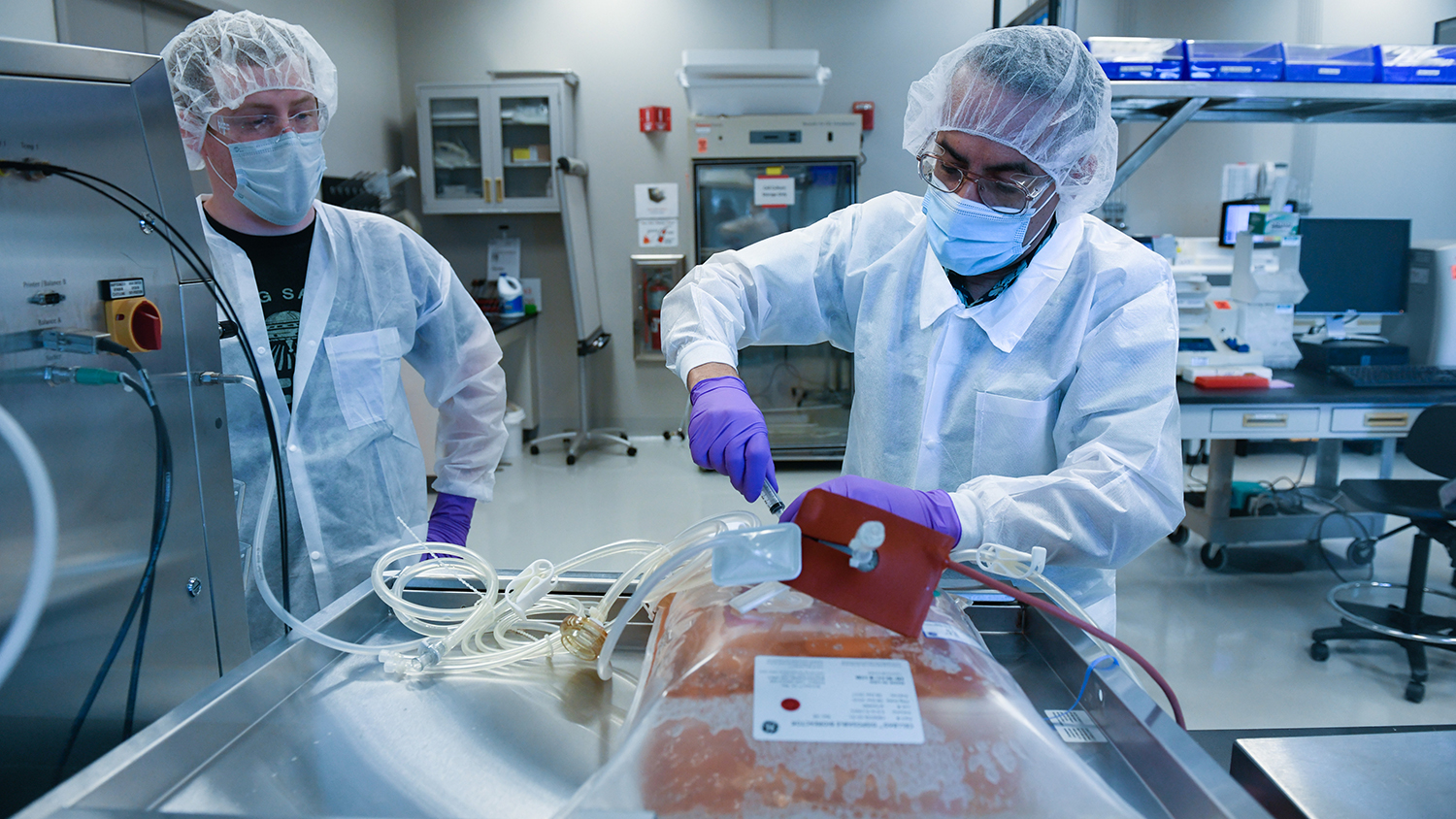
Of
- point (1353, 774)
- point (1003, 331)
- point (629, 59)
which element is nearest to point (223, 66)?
point (1003, 331)

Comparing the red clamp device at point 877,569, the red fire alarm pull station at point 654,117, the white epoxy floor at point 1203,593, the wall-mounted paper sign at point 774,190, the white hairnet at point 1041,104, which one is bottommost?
the white epoxy floor at point 1203,593

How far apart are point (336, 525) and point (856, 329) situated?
3.02 feet

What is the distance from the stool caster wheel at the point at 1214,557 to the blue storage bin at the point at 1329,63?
1654 mm

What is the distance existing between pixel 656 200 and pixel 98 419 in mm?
4276

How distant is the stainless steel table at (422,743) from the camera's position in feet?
1.86

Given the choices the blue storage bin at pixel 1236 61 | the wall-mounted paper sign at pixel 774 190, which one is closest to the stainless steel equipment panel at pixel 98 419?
the blue storage bin at pixel 1236 61

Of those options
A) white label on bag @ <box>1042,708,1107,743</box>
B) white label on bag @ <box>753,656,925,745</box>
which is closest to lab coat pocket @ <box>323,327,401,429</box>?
white label on bag @ <box>753,656,925,745</box>

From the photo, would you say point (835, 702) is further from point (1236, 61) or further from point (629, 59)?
point (629, 59)

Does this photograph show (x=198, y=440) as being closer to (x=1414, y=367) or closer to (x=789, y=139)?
(x=1414, y=367)

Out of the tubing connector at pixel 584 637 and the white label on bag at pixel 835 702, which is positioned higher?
the white label on bag at pixel 835 702

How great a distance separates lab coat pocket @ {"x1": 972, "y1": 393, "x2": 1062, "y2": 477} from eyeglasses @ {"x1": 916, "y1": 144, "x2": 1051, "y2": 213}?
26 cm

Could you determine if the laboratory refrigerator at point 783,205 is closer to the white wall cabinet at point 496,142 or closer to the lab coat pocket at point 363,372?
the white wall cabinet at point 496,142

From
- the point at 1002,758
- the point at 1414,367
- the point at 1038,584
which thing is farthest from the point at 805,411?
the point at 1002,758

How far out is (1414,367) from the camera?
9.02 feet
